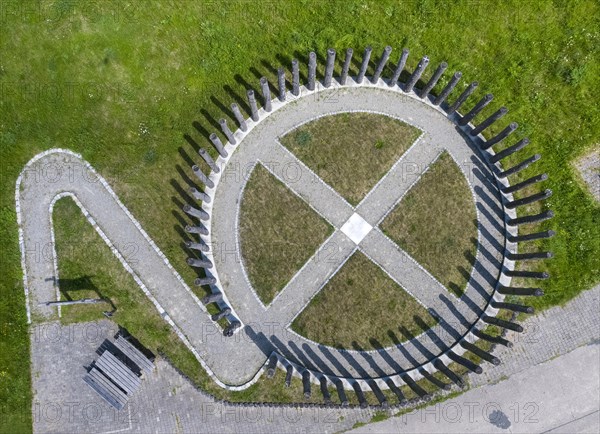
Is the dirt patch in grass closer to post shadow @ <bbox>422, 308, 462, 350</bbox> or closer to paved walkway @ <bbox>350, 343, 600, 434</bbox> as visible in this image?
post shadow @ <bbox>422, 308, 462, 350</bbox>

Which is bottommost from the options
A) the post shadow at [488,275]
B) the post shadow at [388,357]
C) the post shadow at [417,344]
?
the post shadow at [388,357]

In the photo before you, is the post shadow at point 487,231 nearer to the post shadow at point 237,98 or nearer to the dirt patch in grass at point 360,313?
the dirt patch in grass at point 360,313

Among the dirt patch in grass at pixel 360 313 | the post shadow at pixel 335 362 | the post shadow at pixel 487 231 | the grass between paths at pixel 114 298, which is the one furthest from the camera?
the post shadow at pixel 487 231

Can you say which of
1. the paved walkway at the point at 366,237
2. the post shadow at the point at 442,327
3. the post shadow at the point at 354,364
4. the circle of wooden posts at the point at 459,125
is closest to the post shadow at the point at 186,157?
the circle of wooden posts at the point at 459,125

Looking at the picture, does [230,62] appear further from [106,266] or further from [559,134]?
[559,134]

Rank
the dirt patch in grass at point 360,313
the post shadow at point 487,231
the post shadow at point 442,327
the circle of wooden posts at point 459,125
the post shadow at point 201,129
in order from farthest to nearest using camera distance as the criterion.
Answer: the post shadow at point 201,129, the post shadow at point 487,231, the post shadow at point 442,327, the dirt patch in grass at point 360,313, the circle of wooden posts at point 459,125

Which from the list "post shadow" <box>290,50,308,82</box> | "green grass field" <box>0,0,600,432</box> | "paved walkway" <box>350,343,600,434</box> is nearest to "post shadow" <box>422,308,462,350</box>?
"paved walkway" <box>350,343,600,434</box>

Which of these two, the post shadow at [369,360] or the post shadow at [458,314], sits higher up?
the post shadow at [458,314]

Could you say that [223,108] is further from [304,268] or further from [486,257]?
[486,257]
